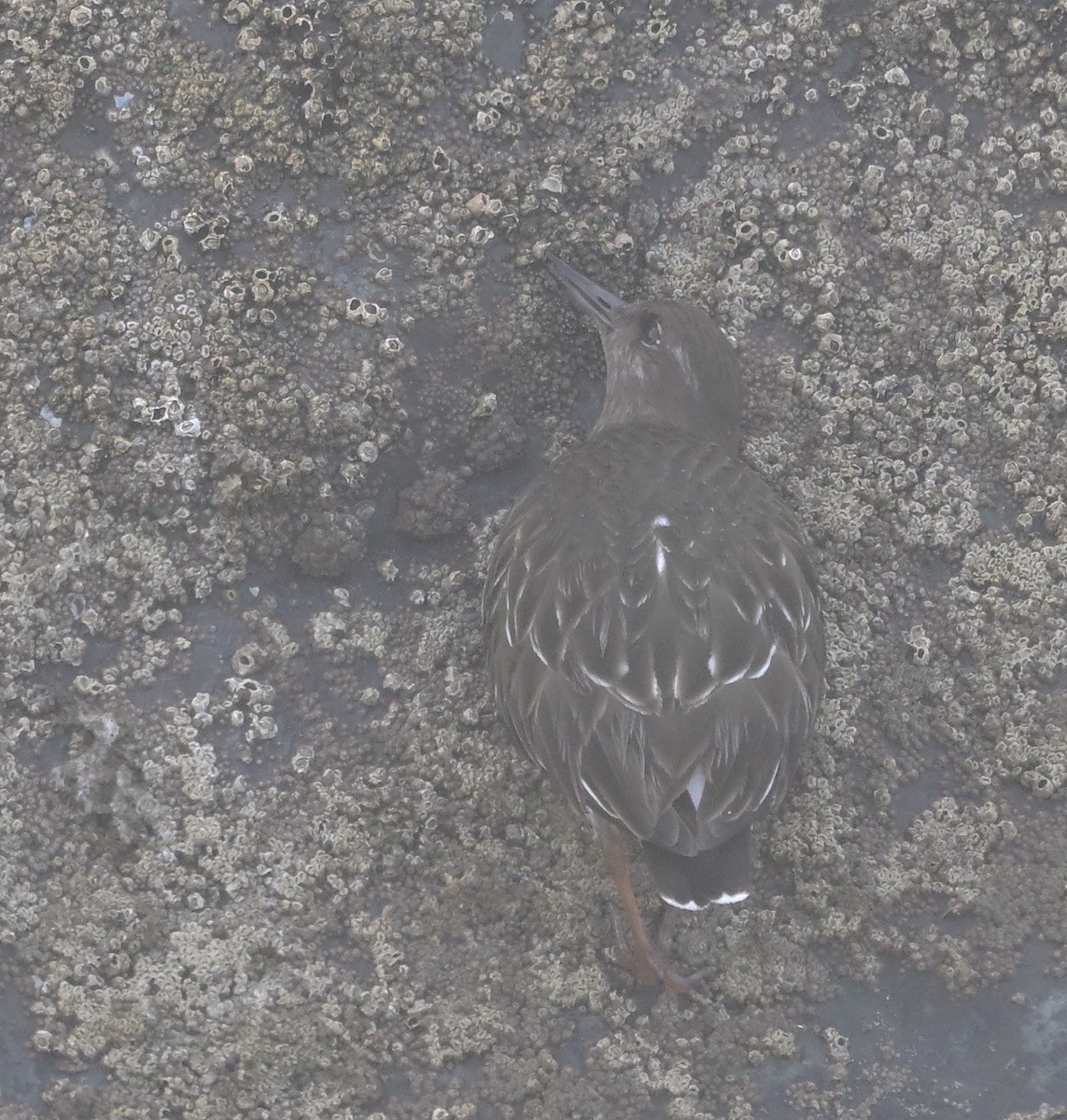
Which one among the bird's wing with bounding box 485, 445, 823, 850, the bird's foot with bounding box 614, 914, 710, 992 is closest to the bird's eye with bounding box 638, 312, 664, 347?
the bird's wing with bounding box 485, 445, 823, 850

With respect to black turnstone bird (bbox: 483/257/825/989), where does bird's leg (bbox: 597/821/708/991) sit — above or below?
below

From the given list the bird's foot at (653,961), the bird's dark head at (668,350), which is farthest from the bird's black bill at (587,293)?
the bird's foot at (653,961)

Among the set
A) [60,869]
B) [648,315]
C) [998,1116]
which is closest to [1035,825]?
[998,1116]

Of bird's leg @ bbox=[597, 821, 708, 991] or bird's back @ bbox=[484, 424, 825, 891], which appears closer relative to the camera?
bird's back @ bbox=[484, 424, 825, 891]

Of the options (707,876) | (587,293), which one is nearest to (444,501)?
(587,293)

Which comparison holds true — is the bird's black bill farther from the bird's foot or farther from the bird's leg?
the bird's foot

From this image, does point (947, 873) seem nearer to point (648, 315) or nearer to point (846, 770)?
point (846, 770)

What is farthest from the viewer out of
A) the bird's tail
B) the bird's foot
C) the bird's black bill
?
the bird's black bill

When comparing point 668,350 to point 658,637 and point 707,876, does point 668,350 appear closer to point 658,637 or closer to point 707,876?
point 658,637

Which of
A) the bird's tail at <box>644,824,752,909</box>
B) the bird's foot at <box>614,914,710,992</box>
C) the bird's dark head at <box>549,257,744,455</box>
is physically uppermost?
the bird's dark head at <box>549,257,744,455</box>
